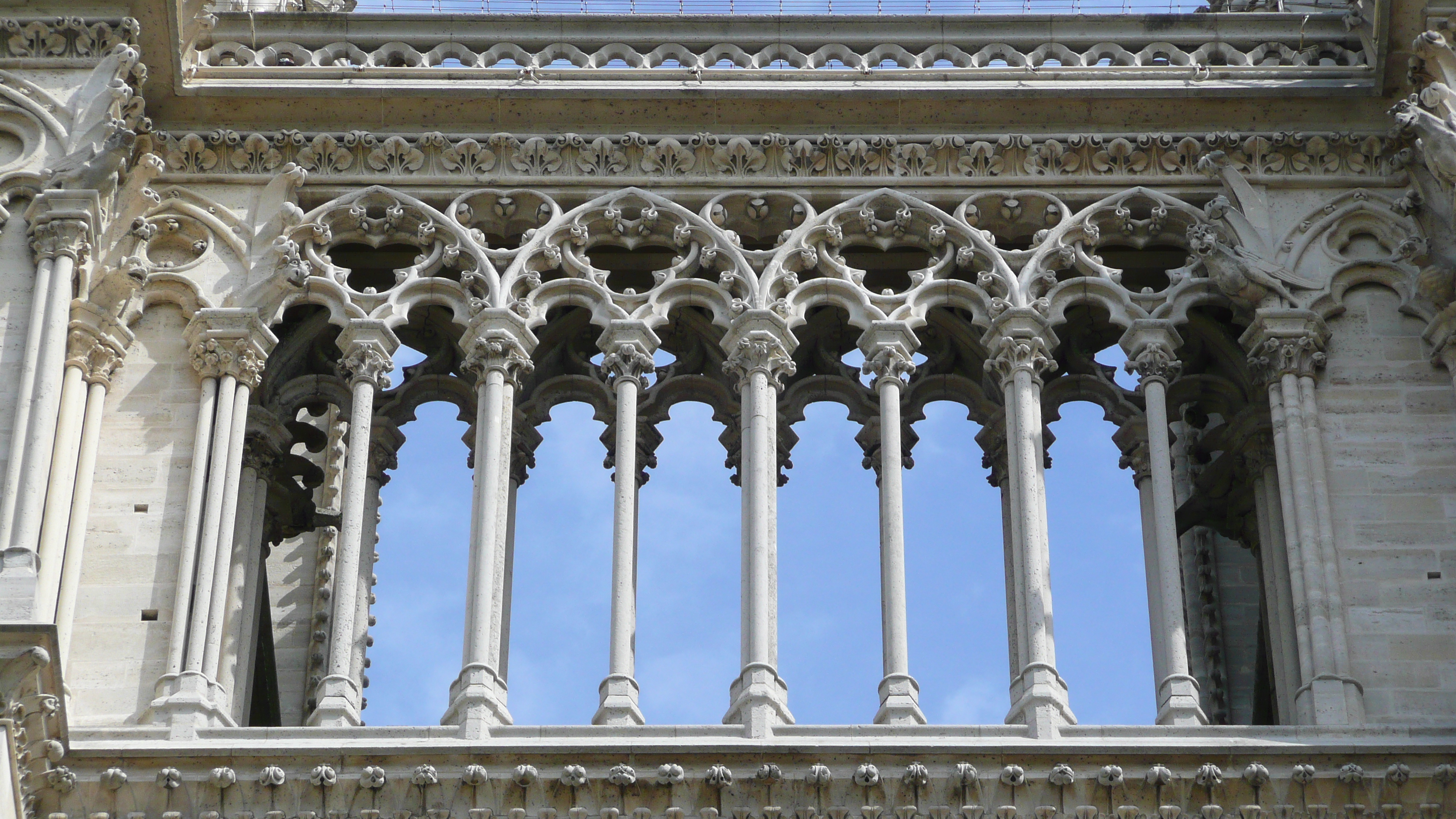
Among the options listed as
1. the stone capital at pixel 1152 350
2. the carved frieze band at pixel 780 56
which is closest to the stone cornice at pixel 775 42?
the carved frieze band at pixel 780 56

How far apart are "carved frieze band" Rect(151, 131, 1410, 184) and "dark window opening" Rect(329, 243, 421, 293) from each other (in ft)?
1.61

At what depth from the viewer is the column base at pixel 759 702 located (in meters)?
19.7

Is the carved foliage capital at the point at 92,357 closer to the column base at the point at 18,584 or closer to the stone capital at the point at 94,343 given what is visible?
the stone capital at the point at 94,343

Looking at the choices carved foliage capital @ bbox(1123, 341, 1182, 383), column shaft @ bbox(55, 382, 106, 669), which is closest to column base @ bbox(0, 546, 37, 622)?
column shaft @ bbox(55, 382, 106, 669)

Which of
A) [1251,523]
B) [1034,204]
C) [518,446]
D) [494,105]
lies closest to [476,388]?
[518,446]

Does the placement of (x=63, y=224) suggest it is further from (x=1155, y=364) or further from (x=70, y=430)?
(x=1155, y=364)

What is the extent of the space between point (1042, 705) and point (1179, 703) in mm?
852

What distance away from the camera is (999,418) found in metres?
22.2

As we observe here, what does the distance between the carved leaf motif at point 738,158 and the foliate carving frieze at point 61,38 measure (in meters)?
3.99

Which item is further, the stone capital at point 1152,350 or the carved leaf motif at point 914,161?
the carved leaf motif at point 914,161

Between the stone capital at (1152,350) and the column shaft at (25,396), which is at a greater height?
the stone capital at (1152,350)

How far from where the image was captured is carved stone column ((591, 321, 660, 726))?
20016 mm

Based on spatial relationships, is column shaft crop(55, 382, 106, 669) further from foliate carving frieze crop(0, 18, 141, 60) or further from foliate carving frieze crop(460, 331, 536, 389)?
foliate carving frieze crop(0, 18, 141, 60)

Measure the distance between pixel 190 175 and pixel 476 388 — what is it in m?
2.67
